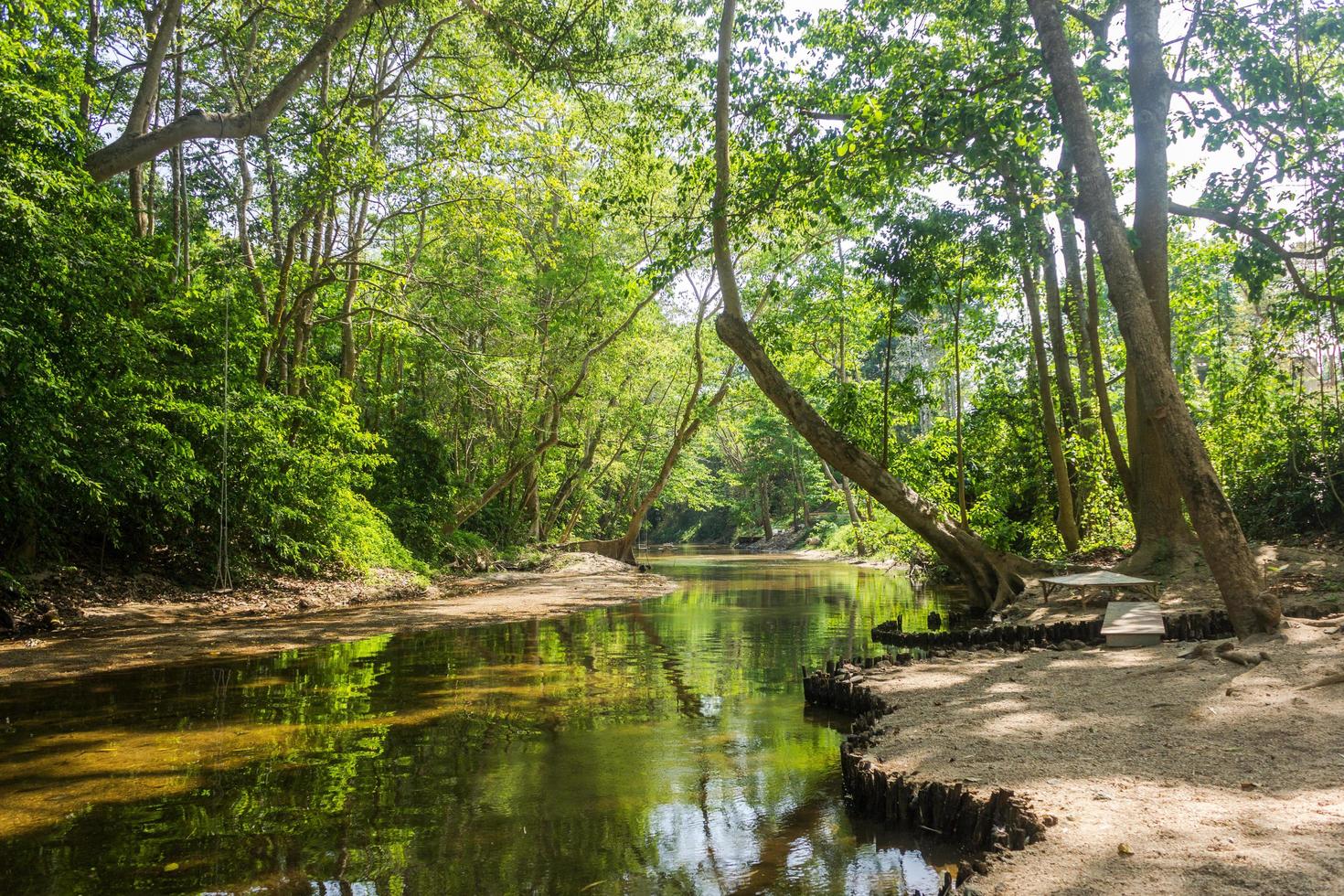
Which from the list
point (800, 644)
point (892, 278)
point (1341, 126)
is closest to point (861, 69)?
point (892, 278)

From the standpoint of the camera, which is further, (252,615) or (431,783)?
(252,615)

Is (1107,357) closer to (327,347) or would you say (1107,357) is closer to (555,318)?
(555,318)

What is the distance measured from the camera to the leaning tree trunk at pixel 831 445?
39.3ft

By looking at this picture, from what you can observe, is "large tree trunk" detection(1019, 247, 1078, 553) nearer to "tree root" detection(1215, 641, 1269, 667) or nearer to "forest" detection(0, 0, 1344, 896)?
"forest" detection(0, 0, 1344, 896)

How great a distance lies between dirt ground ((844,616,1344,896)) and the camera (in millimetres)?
3201

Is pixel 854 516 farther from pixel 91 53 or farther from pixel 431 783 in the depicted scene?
pixel 431 783

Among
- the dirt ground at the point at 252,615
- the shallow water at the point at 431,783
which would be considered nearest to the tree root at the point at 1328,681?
the shallow water at the point at 431,783

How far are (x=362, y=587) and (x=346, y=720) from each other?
10318 millimetres

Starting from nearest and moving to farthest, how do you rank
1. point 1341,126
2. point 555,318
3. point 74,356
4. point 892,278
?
point 74,356 < point 1341,126 < point 892,278 < point 555,318

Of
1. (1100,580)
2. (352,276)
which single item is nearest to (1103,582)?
(1100,580)

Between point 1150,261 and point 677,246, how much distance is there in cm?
638

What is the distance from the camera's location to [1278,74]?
11.3 m

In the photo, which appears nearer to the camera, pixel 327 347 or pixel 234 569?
pixel 234 569

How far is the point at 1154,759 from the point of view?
450 centimetres
